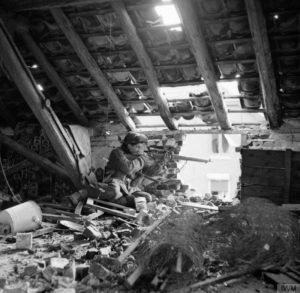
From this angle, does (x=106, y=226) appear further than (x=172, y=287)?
Yes

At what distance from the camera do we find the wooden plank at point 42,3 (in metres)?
4.79

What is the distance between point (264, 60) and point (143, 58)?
1.86 metres

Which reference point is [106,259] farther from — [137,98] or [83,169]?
[137,98]

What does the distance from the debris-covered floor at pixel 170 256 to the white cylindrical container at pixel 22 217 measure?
58mm

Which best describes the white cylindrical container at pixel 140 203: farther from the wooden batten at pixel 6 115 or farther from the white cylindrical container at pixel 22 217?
the wooden batten at pixel 6 115

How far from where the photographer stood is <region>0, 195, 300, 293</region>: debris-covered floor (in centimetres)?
308

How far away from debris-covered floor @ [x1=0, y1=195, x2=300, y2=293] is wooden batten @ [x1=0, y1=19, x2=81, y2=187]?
1.82 meters

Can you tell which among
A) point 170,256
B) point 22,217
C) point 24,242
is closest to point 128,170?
point 22,217

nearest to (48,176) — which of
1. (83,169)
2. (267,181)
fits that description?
(83,169)

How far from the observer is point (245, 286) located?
3.12 meters

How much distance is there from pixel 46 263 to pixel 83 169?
129 inches

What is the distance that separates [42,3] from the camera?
16.3ft
